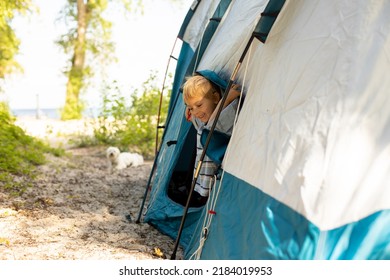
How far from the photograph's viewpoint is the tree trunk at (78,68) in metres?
12.8

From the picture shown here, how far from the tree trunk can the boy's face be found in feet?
32.9

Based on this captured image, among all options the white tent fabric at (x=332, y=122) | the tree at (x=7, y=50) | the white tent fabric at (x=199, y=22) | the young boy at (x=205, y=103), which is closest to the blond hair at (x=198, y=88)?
the young boy at (x=205, y=103)

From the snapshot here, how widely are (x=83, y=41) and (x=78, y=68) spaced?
0.79m

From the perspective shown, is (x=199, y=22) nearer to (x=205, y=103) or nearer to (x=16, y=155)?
(x=205, y=103)

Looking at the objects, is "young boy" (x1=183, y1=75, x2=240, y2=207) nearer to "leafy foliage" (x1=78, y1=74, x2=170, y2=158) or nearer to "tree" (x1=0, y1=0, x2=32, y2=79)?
"leafy foliage" (x1=78, y1=74, x2=170, y2=158)

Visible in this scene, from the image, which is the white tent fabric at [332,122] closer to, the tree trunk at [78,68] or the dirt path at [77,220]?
the dirt path at [77,220]

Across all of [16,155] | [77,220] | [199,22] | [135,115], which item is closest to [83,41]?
[135,115]

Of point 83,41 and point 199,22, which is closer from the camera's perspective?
point 199,22

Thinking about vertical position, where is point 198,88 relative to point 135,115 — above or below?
above

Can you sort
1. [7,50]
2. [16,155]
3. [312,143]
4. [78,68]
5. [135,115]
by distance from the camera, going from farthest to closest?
[78,68]
[7,50]
[135,115]
[16,155]
[312,143]

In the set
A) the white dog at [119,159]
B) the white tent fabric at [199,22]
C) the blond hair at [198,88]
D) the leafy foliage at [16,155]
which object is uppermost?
the white tent fabric at [199,22]

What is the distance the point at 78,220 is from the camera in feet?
13.7
